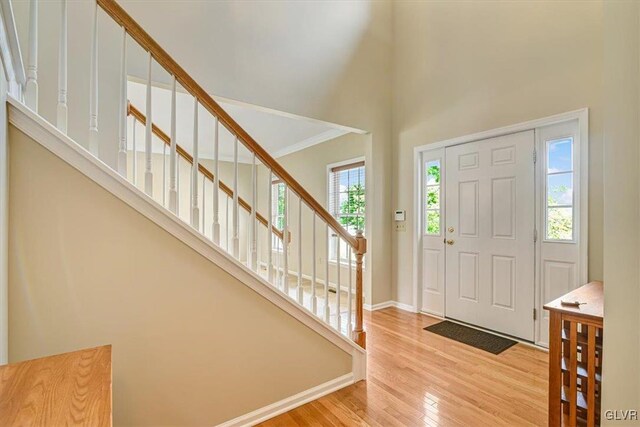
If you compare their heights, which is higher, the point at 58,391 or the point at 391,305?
the point at 58,391

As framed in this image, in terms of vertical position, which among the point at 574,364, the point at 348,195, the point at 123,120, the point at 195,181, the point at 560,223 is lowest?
the point at 574,364

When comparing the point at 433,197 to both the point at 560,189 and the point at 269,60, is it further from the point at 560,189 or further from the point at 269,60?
the point at 269,60

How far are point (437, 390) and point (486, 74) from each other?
9.90ft

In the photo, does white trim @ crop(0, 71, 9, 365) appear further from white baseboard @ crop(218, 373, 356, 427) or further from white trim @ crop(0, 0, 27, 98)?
white baseboard @ crop(218, 373, 356, 427)

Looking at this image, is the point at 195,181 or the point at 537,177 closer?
the point at 195,181

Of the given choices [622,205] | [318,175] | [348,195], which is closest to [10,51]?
[622,205]

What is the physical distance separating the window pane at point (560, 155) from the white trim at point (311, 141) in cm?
242

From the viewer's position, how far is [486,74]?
3.08 metres

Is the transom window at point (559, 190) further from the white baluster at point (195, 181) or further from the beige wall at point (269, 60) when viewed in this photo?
the white baluster at point (195, 181)

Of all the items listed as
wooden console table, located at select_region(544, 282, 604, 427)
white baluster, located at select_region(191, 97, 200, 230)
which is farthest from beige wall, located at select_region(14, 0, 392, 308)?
wooden console table, located at select_region(544, 282, 604, 427)

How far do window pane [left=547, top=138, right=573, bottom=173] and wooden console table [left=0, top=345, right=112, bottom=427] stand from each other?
3.38m

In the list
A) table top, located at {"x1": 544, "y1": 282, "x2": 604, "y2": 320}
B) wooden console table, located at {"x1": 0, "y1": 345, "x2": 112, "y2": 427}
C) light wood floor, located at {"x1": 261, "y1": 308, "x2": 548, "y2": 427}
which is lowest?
light wood floor, located at {"x1": 261, "y1": 308, "x2": 548, "y2": 427}

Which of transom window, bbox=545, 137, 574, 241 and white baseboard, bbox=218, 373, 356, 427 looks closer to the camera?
white baseboard, bbox=218, 373, 356, 427

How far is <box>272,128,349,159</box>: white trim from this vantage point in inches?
184
